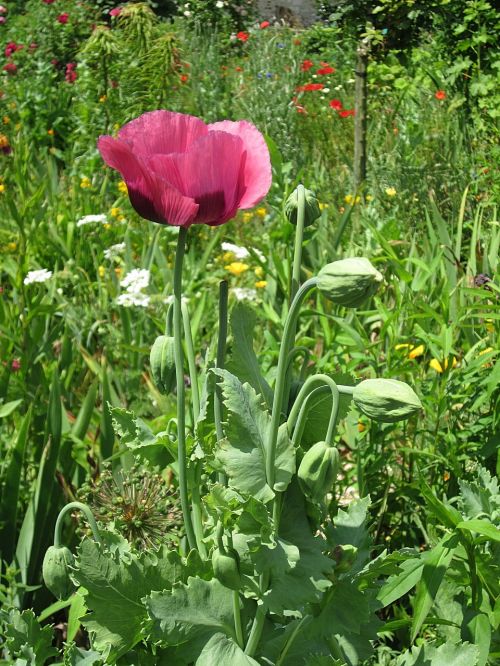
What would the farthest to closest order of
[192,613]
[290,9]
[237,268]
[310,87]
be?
[290,9], [310,87], [237,268], [192,613]

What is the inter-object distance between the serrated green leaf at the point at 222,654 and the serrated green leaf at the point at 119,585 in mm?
73

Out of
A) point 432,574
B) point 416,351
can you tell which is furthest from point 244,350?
point 416,351

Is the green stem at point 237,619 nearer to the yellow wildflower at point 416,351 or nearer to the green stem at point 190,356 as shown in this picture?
the green stem at point 190,356

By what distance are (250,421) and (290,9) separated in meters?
11.1

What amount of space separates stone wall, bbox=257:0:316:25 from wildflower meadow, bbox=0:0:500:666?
A: 24.1ft

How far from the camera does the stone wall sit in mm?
10805

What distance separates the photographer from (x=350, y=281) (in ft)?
2.39

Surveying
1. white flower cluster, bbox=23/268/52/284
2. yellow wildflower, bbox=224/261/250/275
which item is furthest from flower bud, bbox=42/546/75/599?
yellow wildflower, bbox=224/261/250/275

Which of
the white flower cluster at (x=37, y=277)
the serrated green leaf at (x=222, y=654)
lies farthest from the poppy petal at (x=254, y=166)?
the white flower cluster at (x=37, y=277)

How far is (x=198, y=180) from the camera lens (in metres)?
0.82

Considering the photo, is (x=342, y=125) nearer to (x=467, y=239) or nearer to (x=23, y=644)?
(x=467, y=239)

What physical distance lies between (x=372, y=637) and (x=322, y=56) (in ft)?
23.8

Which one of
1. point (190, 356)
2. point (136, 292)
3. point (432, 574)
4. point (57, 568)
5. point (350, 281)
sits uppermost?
point (350, 281)

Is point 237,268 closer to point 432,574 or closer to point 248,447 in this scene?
point 432,574
